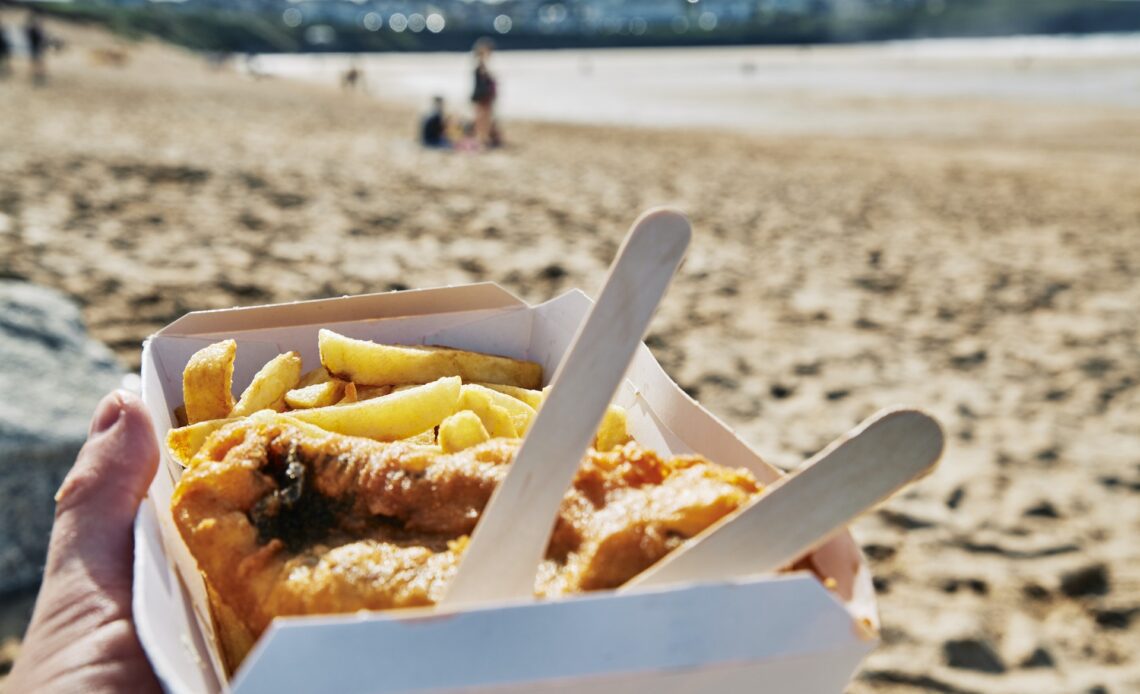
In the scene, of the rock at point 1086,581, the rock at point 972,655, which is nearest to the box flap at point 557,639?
the rock at point 972,655

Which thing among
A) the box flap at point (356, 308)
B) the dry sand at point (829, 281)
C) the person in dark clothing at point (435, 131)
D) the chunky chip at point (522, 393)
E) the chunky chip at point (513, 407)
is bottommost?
the dry sand at point (829, 281)

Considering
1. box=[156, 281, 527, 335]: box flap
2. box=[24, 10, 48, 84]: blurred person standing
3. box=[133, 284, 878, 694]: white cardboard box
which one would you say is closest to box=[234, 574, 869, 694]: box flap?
box=[133, 284, 878, 694]: white cardboard box

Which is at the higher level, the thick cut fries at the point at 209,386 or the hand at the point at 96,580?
the thick cut fries at the point at 209,386

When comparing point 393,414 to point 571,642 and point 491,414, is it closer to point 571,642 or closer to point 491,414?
point 491,414

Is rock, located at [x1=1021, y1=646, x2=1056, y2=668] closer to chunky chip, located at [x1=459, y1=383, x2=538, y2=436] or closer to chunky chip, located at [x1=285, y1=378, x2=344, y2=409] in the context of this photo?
chunky chip, located at [x1=459, y1=383, x2=538, y2=436]

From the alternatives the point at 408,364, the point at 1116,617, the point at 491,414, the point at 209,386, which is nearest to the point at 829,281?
the point at 1116,617

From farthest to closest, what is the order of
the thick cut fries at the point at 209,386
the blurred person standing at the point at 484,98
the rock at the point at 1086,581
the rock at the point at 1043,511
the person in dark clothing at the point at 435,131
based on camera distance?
the blurred person standing at the point at 484,98
the person in dark clothing at the point at 435,131
the rock at the point at 1043,511
the rock at the point at 1086,581
the thick cut fries at the point at 209,386

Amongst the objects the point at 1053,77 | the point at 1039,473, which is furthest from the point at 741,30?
the point at 1039,473

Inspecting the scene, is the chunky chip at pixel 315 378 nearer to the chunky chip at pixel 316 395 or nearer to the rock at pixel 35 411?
the chunky chip at pixel 316 395

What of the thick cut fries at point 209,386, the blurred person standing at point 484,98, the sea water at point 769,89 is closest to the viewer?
the thick cut fries at point 209,386
